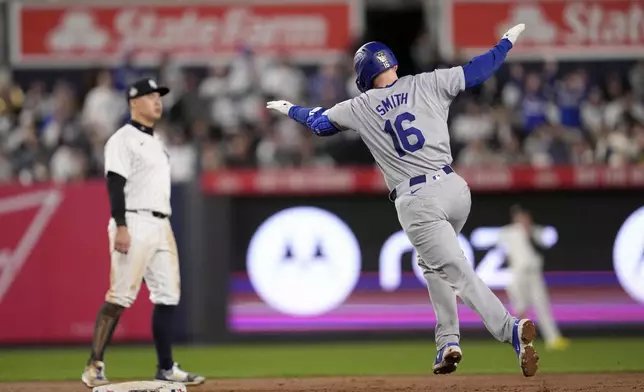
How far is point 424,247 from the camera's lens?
7484 mm

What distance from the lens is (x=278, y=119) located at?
51.8 ft

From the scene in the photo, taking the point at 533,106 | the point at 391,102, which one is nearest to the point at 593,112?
the point at 533,106

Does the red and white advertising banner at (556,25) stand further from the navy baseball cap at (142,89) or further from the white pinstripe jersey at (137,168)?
the white pinstripe jersey at (137,168)

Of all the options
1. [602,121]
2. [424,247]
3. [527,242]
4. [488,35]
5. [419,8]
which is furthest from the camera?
[419,8]

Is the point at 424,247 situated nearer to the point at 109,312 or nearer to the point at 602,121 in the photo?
Answer: the point at 109,312

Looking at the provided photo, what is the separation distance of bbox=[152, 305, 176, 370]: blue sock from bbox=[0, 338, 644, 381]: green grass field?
1261 mm

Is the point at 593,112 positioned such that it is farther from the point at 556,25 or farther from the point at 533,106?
the point at 556,25

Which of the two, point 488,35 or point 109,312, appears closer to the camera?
point 109,312

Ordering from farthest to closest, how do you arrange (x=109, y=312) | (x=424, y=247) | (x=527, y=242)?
(x=527, y=242) → (x=109, y=312) → (x=424, y=247)

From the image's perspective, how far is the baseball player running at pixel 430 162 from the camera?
7355 mm

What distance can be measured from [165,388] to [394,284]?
6.60 metres

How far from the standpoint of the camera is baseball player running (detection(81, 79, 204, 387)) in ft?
29.1

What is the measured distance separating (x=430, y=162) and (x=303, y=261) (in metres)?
6.43

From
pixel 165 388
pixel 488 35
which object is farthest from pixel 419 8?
pixel 165 388
